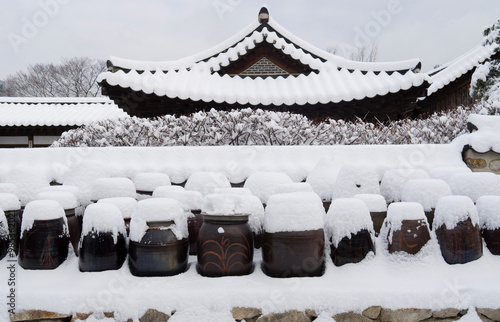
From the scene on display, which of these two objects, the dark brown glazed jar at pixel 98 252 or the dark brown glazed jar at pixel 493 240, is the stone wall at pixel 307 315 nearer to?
the dark brown glazed jar at pixel 98 252

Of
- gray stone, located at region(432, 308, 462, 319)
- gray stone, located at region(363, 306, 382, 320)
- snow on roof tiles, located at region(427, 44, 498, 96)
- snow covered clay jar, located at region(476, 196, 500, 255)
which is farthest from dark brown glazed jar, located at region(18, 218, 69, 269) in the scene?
snow on roof tiles, located at region(427, 44, 498, 96)

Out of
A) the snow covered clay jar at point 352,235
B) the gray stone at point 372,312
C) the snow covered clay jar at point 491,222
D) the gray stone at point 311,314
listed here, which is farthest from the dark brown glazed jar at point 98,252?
the snow covered clay jar at point 491,222

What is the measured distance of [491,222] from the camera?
2.12 m

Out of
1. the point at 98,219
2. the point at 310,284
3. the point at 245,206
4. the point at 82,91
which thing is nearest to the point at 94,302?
the point at 98,219

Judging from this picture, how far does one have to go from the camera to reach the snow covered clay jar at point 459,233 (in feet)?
6.59

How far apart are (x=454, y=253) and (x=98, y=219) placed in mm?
2070

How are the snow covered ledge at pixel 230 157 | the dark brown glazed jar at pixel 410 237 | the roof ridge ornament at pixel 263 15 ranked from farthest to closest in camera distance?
the roof ridge ornament at pixel 263 15, the snow covered ledge at pixel 230 157, the dark brown glazed jar at pixel 410 237

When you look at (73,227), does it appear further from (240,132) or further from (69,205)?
(240,132)

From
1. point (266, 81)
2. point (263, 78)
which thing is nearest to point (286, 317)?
point (266, 81)

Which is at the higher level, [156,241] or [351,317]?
[156,241]

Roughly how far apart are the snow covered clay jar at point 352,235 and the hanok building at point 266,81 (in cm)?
376

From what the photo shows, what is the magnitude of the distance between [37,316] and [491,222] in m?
2.67

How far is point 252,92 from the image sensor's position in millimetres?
5738

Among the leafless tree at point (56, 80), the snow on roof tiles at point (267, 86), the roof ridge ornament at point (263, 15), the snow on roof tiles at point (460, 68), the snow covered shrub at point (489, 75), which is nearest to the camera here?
the snow on roof tiles at point (267, 86)
